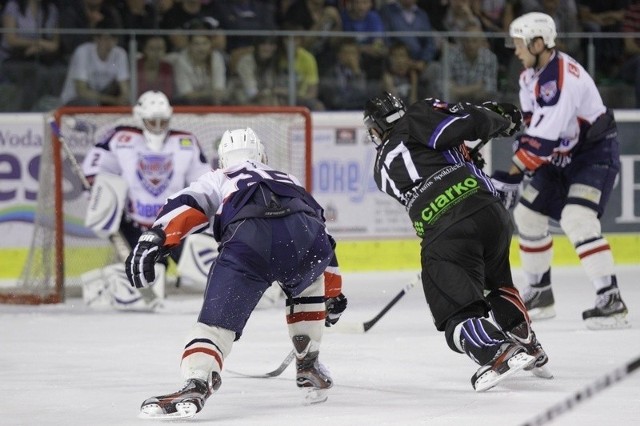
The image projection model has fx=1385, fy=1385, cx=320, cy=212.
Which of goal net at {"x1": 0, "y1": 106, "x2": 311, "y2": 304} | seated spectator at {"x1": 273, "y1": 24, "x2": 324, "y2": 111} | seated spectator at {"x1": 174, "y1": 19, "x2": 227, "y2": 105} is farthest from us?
seated spectator at {"x1": 273, "y1": 24, "x2": 324, "y2": 111}

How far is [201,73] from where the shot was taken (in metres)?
8.58

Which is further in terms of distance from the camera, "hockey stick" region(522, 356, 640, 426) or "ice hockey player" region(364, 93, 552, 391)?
"ice hockey player" region(364, 93, 552, 391)

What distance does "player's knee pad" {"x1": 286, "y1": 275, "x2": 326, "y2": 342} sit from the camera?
166 inches

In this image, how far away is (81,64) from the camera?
8.38 m

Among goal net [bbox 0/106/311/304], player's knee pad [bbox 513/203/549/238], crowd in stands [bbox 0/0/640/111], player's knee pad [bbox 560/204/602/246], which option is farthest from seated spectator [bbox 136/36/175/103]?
player's knee pad [bbox 560/204/602/246]

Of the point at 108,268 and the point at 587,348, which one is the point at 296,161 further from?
the point at 587,348

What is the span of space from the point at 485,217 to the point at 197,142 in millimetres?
3423

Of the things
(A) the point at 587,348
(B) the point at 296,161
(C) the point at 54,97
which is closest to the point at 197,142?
(B) the point at 296,161

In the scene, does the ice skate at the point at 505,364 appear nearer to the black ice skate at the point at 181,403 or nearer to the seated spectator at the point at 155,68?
the black ice skate at the point at 181,403

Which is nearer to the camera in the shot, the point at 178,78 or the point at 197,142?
the point at 197,142

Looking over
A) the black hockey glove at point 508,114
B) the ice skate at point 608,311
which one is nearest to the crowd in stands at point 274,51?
the ice skate at point 608,311

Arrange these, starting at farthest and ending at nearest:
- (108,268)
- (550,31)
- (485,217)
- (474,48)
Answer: (474,48) < (108,268) < (550,31) < (485,217)

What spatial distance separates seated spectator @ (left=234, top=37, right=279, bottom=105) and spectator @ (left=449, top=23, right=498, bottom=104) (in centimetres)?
117

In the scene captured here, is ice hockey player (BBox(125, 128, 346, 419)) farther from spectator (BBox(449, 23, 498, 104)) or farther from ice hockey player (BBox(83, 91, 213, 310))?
spectator (BBox(449, 23, 498, 104))
